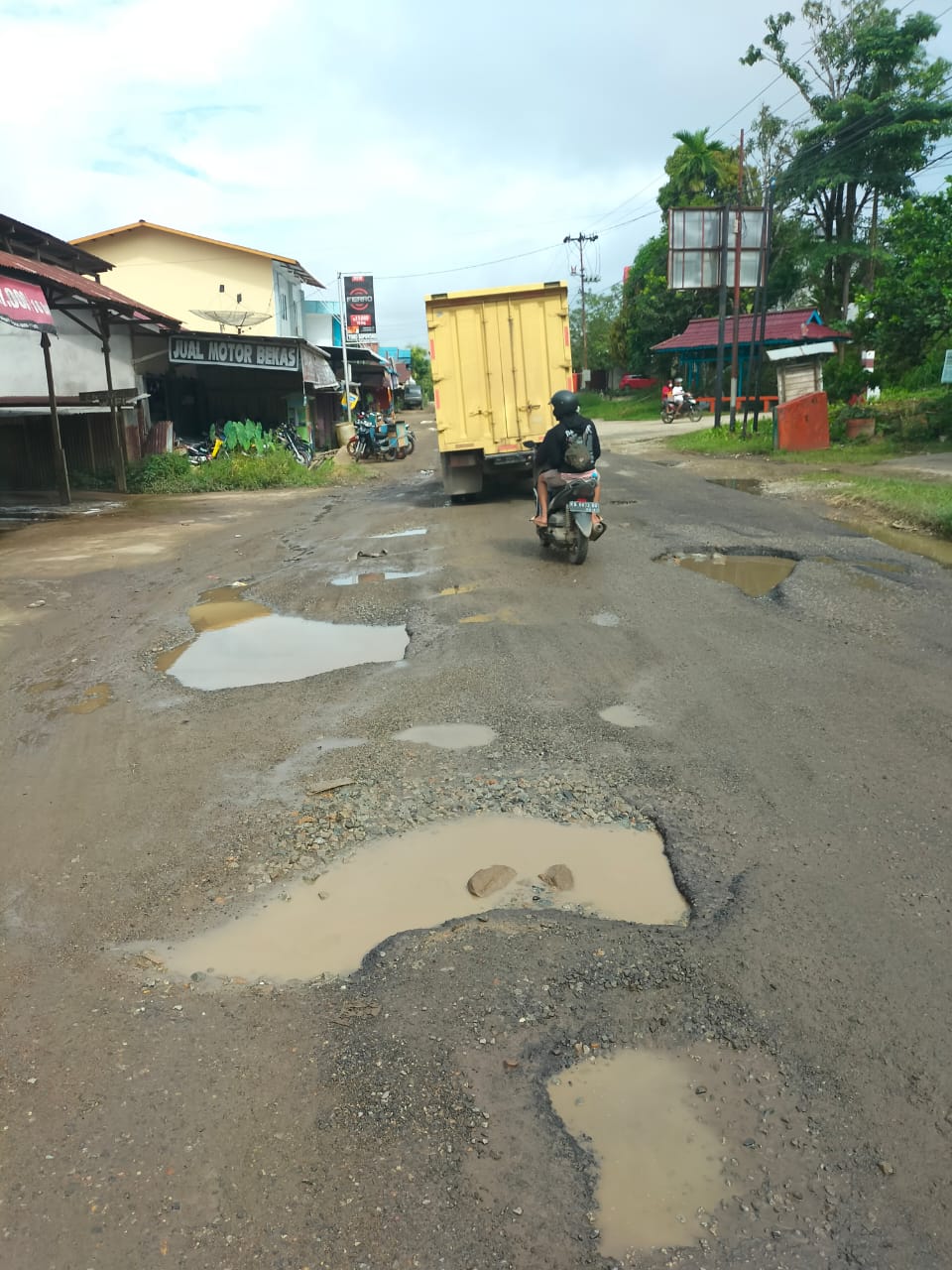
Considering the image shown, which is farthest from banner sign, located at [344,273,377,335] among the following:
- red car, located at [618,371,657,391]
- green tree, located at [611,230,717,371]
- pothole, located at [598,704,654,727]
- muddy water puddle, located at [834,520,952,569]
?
pothole, located at [598,704,654,727]

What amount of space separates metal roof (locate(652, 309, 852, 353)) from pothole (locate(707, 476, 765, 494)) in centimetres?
2038

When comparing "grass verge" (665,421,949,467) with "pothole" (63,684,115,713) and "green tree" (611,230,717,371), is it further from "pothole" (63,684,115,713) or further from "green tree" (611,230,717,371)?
"green tree" (611,230,717,371)

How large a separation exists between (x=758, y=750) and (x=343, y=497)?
14.4 meters

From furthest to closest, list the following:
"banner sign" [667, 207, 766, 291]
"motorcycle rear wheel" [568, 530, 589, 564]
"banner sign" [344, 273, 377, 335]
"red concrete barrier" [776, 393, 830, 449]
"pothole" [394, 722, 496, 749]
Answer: "banner sign" [344, 273, 377, 335]
"banner sign" [667, 207, 766, 291]
"red concrete barrier" [776, 393, 830, 449]
"motorcycle rear wheel" [568, 530, 589, 564]
"pothole" [394, 722, 496, 749]

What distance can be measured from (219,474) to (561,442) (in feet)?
43.8

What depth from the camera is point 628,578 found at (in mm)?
8555

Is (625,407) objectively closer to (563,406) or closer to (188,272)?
(188,272)

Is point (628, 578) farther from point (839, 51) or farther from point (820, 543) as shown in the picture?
point (839, 51)

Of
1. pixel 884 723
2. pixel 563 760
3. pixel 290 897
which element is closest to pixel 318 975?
pixel 290 897

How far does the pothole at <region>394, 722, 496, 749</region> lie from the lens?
481 cm

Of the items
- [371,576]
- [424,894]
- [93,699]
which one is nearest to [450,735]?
[424,894]

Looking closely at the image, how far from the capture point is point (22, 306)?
459 inches

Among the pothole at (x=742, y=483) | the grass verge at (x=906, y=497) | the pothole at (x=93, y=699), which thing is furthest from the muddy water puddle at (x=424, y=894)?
the pothole at (x=742, y=483)

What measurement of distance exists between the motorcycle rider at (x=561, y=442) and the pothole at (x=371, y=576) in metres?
1.42
